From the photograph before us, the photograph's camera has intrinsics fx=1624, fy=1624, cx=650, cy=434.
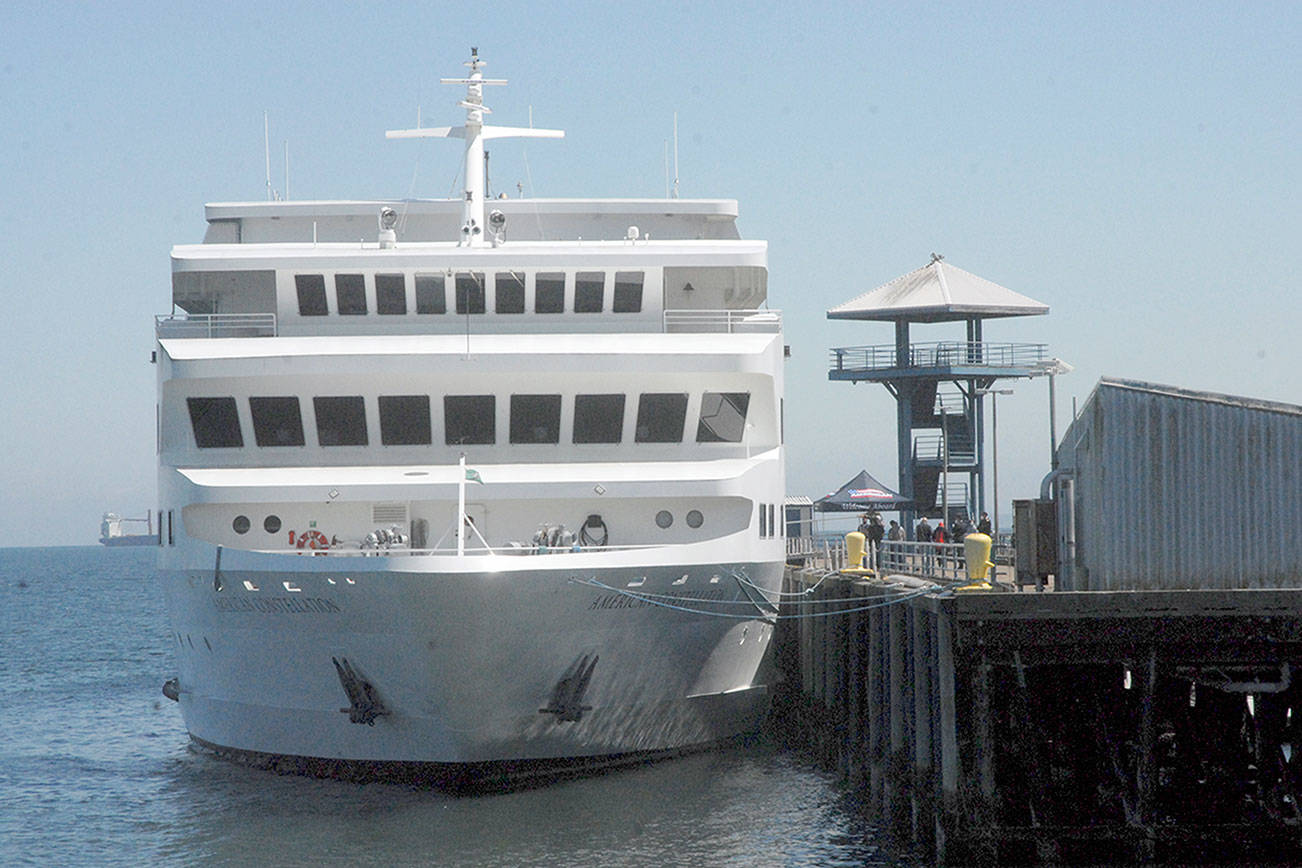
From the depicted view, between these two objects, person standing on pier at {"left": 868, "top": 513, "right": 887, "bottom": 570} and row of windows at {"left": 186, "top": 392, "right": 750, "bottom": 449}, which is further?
person standing on pier at {"left": 868, "top": 513, "right": 887, "bottom": 570}

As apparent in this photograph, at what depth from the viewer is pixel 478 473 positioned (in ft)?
71.2

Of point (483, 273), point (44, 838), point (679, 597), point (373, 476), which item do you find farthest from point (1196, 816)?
point (44, 838)

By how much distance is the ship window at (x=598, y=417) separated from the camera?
2392 cm

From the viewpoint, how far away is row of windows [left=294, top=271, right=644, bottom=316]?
2525 cm

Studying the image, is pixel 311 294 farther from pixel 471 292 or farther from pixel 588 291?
pixel 588 291

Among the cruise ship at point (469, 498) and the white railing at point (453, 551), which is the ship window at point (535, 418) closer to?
the cruise ship at point (469, 498)

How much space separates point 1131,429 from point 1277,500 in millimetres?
1830

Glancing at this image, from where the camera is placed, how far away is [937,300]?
154 feet

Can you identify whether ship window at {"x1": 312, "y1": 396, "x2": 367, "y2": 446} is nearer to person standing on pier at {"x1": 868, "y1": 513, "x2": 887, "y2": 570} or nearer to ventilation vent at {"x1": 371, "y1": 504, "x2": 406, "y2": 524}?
ventilation vent at {"x1": 371, "y1": 504, "x2": 406, "y2": 524}

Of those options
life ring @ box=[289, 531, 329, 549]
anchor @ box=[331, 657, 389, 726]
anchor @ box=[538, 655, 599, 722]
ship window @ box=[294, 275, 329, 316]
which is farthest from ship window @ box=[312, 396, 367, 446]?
anchor @ box=[538, 655, 599, 722]

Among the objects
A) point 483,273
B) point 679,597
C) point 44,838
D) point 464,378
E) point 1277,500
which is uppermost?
point 483,273

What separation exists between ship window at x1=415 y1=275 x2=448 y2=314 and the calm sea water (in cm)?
741

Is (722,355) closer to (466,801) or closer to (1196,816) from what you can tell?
(466,801)

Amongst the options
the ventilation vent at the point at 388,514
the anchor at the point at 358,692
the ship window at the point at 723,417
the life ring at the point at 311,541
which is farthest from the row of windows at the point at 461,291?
the anchor at the point at 358,692
